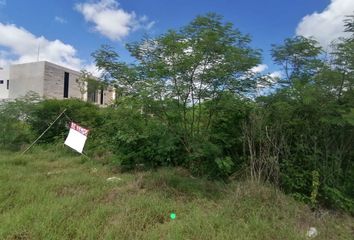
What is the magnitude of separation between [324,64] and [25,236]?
5363 mm

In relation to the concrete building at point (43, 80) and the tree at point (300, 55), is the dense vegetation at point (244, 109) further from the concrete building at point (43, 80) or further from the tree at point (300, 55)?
the concrete building at point (43, 80)

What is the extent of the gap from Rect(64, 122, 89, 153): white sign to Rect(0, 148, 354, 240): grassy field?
2.36 meters

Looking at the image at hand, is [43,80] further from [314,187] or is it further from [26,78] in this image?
[314,187]

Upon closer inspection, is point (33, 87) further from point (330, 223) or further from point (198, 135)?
point (330, 223)

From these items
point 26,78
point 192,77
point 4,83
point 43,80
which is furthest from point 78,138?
point 4,83

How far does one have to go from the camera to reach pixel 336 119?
4469 mm

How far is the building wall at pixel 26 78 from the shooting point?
27891mm

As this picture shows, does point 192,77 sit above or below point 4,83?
below

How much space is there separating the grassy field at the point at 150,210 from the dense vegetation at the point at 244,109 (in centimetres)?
54

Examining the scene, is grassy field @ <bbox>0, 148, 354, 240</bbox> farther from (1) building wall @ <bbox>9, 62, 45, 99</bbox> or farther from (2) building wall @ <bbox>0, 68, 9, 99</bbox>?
(2) building wall @ <bbox>0, 68, 9, 99</bbox>

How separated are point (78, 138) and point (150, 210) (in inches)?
191

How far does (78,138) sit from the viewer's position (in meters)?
7.97

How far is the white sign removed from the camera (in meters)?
7.85

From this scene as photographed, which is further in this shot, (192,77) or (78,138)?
(78,138)
